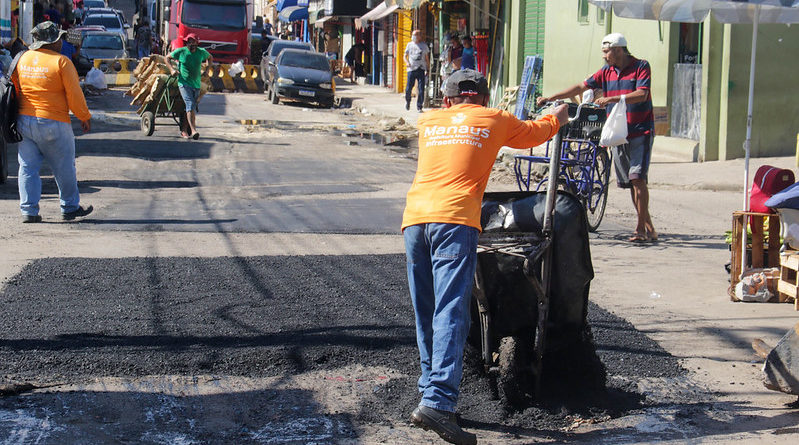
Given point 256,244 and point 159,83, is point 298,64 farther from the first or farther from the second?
point 256,244

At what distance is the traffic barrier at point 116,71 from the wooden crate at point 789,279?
27646mm

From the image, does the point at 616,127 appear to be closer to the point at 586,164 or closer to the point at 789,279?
the point at 586,164

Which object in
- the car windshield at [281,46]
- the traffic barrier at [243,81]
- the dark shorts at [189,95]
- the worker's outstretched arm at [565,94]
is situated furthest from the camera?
the traffic barrier at [243,81]

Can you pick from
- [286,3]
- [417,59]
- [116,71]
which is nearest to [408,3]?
[417,59]

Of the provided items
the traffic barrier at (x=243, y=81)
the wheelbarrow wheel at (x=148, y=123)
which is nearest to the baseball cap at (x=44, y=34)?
the wheelbarrow wheel at (x=148, y=123)

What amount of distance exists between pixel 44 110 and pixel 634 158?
563 cm

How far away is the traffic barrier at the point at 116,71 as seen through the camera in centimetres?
3188

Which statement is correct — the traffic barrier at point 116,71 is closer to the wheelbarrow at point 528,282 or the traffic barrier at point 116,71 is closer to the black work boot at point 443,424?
the wheelbarrow at point 528,282

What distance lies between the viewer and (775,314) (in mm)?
6660

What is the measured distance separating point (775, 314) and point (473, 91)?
10.7 feet

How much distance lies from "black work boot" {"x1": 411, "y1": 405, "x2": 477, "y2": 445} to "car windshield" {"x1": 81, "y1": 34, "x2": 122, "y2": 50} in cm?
3256

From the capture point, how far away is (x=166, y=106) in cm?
1748

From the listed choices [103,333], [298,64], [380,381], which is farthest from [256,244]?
[298,64]

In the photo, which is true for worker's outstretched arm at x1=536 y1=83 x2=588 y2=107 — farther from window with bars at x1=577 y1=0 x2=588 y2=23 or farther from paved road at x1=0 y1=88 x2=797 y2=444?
window with bars at x1=577 y1=0 x2=588 y2=23
